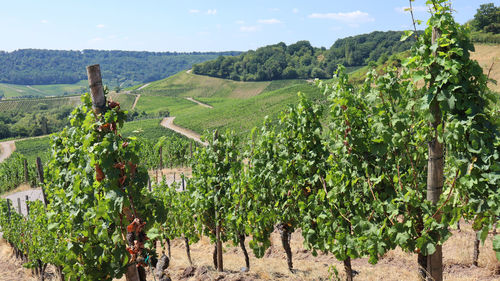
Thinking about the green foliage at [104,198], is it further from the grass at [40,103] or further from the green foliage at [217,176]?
the grass at [40,103]

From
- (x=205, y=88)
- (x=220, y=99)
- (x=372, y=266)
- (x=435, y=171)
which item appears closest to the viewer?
(x=435, y=171)

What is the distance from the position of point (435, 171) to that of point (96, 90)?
155 inches

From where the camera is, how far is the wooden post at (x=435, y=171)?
3869 mm

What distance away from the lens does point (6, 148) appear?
62969mm

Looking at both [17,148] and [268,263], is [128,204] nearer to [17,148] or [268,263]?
[268,263]

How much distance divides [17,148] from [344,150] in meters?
68.5

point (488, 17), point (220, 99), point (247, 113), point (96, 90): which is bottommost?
point (247, 113)

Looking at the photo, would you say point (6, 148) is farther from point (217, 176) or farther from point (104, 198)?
point (104, 198)

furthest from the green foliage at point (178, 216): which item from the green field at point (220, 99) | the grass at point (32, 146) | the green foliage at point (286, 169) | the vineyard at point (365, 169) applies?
the grass at point (32, 146)

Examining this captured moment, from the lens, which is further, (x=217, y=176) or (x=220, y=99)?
(x=220, y=99)

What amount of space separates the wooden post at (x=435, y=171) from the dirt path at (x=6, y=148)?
65.2 metres

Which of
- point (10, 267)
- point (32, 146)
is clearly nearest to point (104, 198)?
point (10, 267)

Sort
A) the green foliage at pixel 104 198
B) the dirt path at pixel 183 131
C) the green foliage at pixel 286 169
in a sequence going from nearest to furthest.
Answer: the green foliage at pixel 104 198 < the green foliage at pixel 286 169 < the dirt path at pixel 183 131

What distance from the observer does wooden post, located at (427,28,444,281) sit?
387 cm
